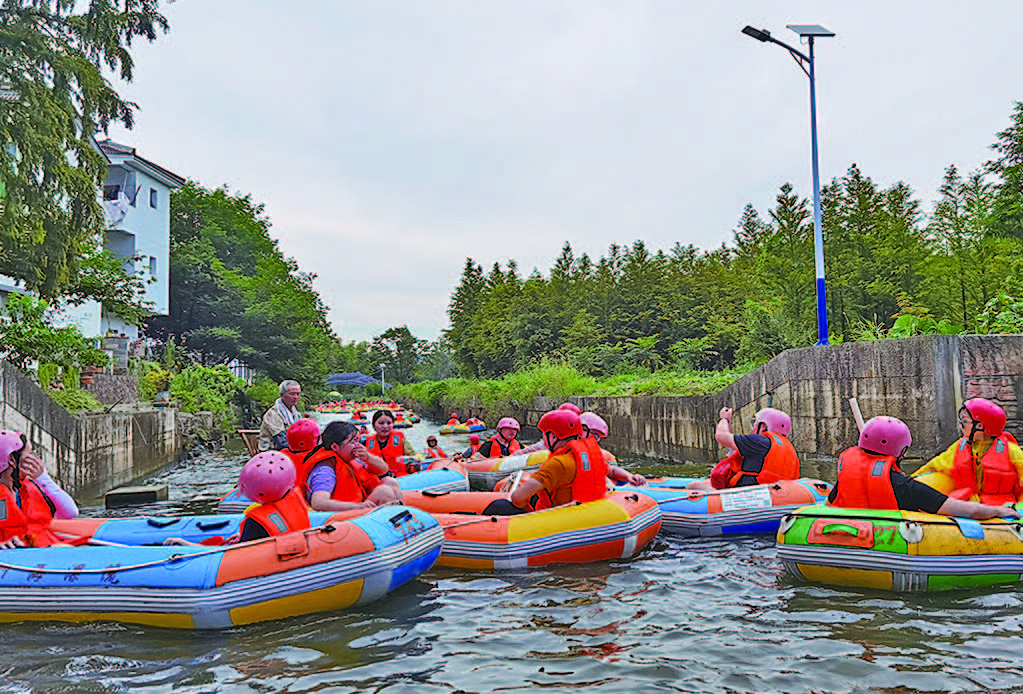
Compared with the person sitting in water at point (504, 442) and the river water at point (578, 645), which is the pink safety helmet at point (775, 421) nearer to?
the river water at point (578, 645)

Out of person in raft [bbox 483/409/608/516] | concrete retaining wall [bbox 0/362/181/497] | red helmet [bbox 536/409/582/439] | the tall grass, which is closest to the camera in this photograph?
red helmet [bbox 536/409/582/439]

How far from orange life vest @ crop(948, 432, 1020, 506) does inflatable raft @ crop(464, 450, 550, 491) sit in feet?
17.6

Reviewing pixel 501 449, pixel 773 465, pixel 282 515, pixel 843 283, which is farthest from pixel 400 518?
pixel 843 283

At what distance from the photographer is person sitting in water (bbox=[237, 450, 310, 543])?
561cm

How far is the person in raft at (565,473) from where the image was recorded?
23.2ft

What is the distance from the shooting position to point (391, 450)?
9859 millimetres

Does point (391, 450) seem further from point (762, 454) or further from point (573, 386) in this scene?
point (573, 386)

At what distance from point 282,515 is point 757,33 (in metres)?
11.5

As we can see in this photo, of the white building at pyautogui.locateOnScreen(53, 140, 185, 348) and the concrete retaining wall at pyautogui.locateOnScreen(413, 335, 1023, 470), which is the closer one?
the concrete retaining wall at pyautogui.locateOnScreen(413, 335, 1023, 470)

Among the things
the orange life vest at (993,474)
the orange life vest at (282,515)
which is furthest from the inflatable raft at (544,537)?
A: the orange life vest at (993,474)

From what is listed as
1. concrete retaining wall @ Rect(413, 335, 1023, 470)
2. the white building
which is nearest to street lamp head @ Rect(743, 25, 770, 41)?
concrete retaining wall @ Rect(413, 335, 1023, 470)

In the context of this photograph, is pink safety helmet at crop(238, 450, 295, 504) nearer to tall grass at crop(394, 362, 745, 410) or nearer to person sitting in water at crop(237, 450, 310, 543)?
person sitting in water at crop(237, 450, 310, 543)

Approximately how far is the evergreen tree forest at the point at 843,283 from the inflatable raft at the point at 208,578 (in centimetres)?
1161

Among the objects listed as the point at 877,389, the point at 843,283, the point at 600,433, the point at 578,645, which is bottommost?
the point at 578,645
